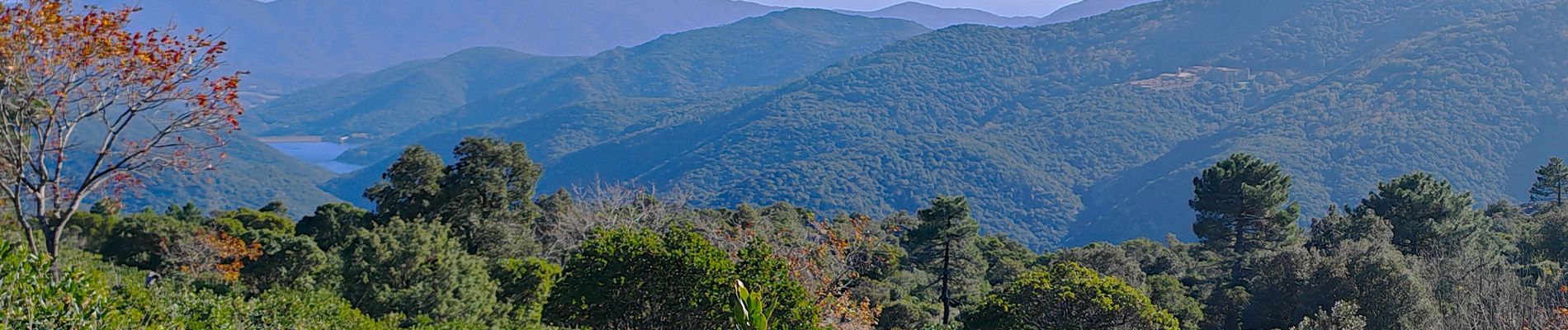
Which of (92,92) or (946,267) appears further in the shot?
(946,267)

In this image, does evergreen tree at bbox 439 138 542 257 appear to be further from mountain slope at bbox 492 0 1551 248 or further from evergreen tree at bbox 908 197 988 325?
mountain slope at bbox 492 0 1551 248

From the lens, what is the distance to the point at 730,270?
868 cm

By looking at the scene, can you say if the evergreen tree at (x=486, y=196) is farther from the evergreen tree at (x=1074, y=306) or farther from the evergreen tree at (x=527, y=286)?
the evergreen tree at (x=1074, y=306)

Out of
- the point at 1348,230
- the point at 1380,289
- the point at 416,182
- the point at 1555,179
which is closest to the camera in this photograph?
the point at 1380,289

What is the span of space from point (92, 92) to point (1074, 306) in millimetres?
11456

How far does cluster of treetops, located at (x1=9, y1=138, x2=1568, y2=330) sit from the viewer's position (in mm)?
8516

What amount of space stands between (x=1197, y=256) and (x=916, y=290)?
10.0 m

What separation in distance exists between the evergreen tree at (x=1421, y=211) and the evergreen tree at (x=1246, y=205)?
8.62 feet

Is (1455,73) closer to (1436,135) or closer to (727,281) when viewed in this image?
(1436,135)

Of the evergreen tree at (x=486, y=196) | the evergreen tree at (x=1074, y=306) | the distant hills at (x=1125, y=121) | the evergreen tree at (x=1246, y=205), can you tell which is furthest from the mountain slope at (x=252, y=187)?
the evergreen tree at (x=1074, y=306)

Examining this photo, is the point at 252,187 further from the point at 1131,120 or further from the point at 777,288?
the point at 777,288

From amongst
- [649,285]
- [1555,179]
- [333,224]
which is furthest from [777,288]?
[1555,179]

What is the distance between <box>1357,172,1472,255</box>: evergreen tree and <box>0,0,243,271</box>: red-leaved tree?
951 inches

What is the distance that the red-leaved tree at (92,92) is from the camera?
8281 millimetres
